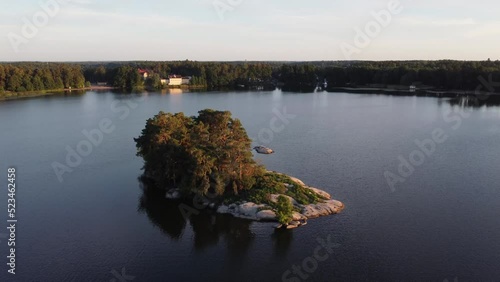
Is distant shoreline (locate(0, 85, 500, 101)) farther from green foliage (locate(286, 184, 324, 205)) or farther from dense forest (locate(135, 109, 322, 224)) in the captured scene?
green foliage (locate(286, 184, 324, 205))

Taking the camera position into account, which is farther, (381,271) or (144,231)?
(144,231)

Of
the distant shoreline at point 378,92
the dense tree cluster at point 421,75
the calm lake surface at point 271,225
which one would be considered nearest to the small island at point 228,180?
the calm lake surface at point 271,225

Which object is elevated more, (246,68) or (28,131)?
(246,68)

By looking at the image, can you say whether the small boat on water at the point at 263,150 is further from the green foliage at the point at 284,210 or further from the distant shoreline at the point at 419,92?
the distant shoreline at the point at 419,92

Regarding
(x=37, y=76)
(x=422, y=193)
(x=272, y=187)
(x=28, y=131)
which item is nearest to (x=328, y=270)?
(x=272, y=187)

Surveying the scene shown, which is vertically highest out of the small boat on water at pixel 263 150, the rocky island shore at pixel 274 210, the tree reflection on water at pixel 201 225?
the small boat on water at pixel 263 150

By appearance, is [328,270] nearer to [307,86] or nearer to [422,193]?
[422,193]

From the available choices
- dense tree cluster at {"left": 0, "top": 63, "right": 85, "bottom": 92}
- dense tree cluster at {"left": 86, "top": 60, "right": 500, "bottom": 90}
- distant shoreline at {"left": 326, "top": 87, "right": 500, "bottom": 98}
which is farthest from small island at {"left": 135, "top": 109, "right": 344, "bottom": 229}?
dense tree cluster at {"left": 86, "top": 60, "right": 500, "bottom": 90}
